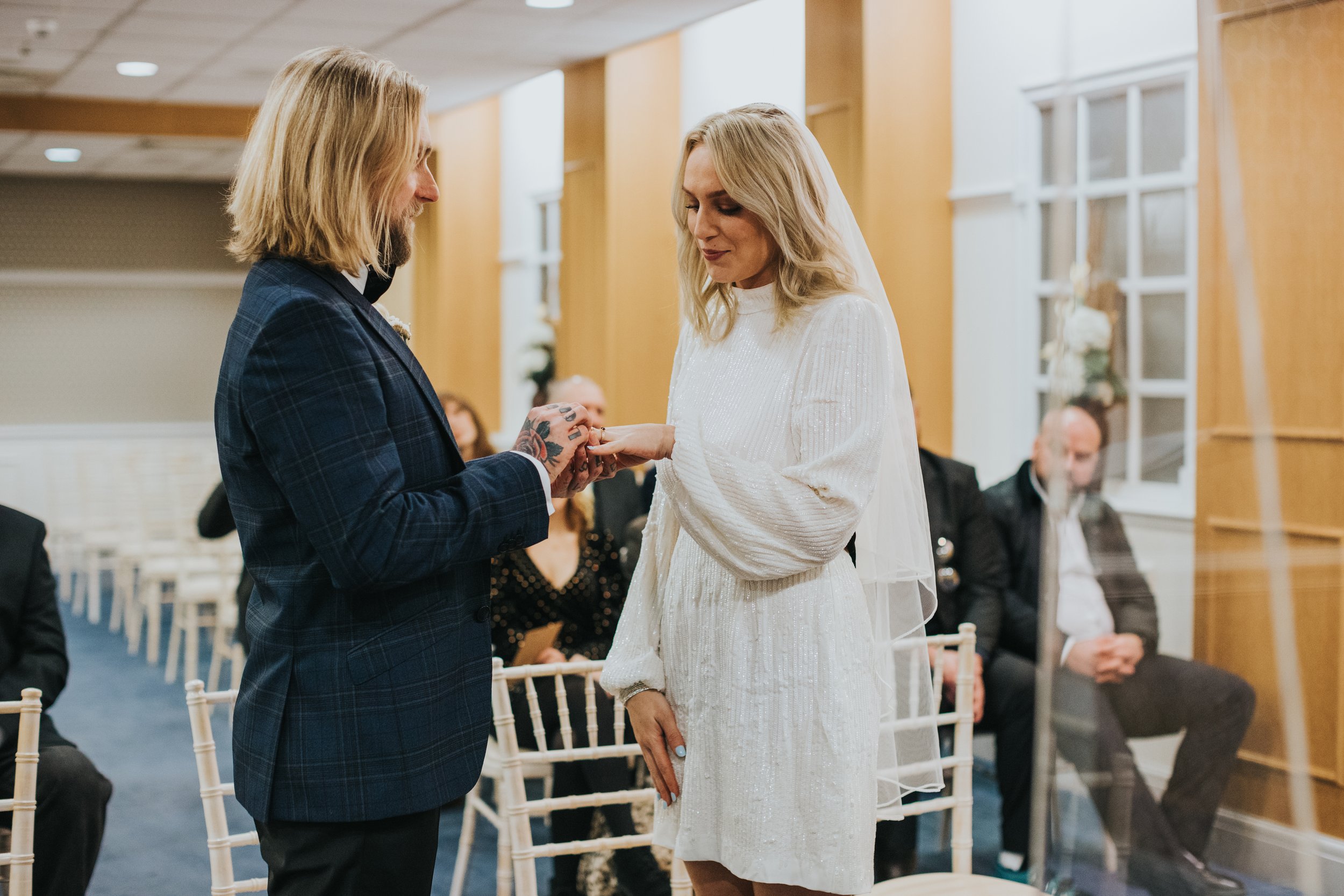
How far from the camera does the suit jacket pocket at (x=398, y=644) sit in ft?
4.11

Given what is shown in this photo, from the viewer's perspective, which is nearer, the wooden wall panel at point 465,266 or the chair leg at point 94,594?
the chair leg at point 94,594

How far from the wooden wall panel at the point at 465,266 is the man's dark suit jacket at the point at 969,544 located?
18.4 ft

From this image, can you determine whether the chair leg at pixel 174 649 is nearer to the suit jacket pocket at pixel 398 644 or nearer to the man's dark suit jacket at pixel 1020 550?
the man's dark suit jacket at pixel 1020 550

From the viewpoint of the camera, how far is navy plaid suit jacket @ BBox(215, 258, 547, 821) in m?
1.19

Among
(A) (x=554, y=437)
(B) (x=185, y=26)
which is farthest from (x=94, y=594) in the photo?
(A) (x=554, y=437)

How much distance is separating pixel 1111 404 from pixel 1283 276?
223 millimetres

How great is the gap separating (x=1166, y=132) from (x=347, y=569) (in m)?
1.01

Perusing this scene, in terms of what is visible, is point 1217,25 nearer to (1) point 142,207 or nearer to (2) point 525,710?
(2) point 525,710

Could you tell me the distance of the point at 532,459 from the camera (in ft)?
4.43

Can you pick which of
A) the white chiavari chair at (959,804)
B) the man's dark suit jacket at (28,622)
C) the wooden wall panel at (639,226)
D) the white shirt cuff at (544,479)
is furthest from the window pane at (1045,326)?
the white shirt cuff at (544,479)

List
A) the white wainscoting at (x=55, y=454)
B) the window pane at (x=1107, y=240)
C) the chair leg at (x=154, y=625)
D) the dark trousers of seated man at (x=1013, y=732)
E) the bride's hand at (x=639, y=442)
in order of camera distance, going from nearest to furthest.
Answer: the window pane at (x=1107, y=240)
the bride's hand at (x=639, y=442)
the dark trousers of seated man at (x=1013, y=732)
the chair leg at (x=154, y=625)
the white wainscoting at (x=55, y=454)

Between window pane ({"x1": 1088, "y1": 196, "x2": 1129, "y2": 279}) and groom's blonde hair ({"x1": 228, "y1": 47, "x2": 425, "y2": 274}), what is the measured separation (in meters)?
0.76

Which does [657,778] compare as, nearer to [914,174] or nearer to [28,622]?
[28,622]

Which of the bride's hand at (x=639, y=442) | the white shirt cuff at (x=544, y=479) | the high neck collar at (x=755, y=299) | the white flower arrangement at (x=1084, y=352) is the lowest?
the white shirt cuff at (x=544, y=479)
